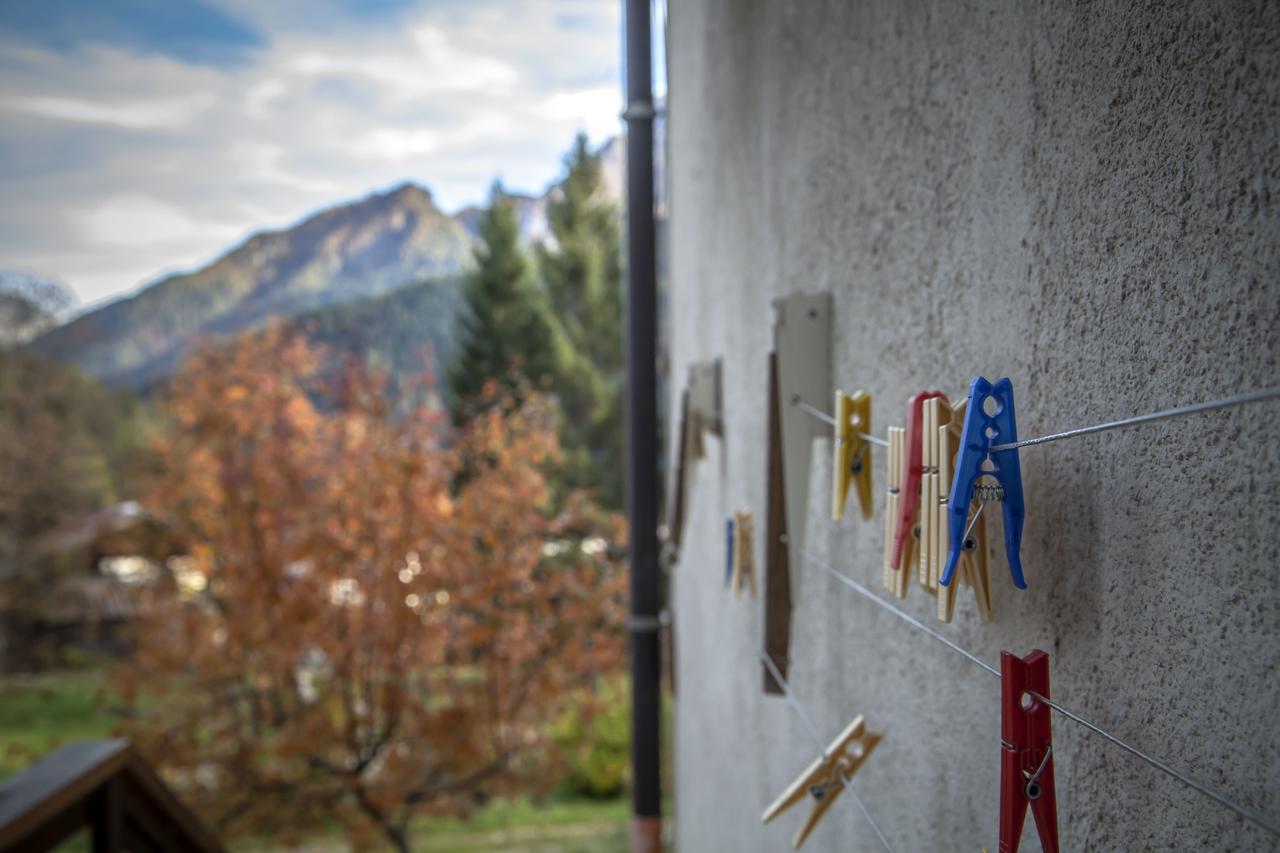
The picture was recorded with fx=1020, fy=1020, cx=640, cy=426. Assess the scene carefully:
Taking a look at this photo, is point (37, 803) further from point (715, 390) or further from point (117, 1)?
point (117, 1)

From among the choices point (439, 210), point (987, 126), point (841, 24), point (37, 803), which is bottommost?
point (37, 803)

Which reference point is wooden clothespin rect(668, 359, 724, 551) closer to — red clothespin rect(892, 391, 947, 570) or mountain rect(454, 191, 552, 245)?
red clothespin rect(892, 391, 947, 570)

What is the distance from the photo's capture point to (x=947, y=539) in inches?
23.5

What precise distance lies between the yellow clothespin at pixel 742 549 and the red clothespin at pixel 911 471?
32.2 inches

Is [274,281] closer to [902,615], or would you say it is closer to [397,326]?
[397,326]

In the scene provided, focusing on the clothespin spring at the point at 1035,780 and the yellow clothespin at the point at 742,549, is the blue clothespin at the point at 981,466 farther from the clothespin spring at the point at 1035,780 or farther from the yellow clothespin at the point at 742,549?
the yellow clothespin at the point at 742,549

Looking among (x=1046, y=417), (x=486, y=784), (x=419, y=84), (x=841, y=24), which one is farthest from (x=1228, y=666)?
(x=419, y=84)

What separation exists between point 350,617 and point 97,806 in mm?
2332

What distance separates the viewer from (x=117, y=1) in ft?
13.8

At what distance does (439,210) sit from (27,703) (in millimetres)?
2962

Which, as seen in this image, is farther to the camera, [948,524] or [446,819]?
[446,819]

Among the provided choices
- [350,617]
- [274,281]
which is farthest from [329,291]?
[350,617]

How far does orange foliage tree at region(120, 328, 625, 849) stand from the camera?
398 cm

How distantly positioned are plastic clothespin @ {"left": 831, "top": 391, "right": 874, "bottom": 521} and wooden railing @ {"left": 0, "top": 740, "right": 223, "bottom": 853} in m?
1.19
